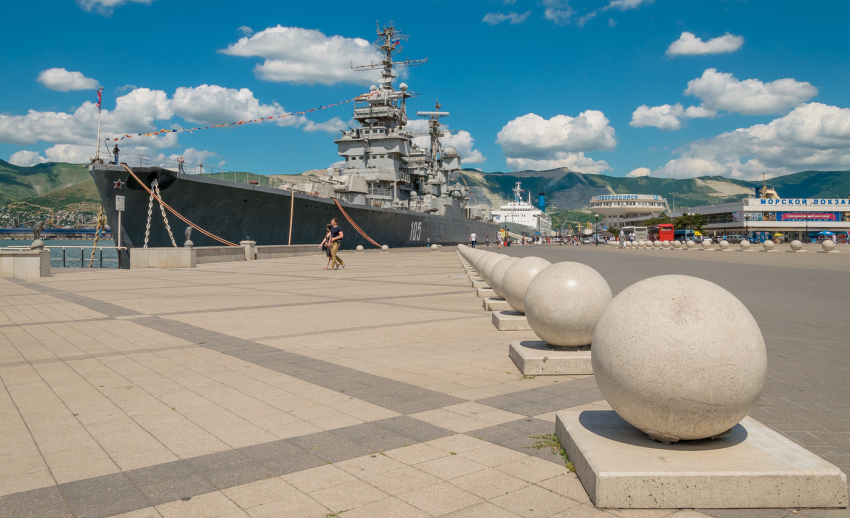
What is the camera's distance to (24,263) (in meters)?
18.3

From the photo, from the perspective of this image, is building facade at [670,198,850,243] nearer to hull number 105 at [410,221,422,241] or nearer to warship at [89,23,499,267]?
warship at [89,23,499,267]

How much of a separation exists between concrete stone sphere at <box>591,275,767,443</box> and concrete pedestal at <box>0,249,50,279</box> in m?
20.1

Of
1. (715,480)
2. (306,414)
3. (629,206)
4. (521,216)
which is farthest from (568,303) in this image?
(629,206)

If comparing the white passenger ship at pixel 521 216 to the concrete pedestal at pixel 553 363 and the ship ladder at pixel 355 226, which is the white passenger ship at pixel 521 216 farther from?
the concrete pedestal at pixel 553 363

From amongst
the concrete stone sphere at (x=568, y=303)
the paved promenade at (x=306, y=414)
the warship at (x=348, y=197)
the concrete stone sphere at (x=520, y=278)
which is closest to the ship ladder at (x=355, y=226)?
the warship at (x=348, y=197)

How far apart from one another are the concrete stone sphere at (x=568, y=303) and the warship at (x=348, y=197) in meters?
22.3

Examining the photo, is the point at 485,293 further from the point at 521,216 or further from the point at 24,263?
the point at 521,216

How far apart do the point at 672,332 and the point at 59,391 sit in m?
5.00

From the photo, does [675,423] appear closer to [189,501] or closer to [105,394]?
[189,501]

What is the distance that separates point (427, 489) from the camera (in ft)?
9.86

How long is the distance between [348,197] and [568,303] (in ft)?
124

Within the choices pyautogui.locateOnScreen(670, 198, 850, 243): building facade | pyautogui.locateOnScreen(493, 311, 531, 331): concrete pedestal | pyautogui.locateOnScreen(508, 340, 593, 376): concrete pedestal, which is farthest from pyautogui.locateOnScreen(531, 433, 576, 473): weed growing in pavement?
pyautogui.locateOnScreen(670, 198, 850, 243): building facade

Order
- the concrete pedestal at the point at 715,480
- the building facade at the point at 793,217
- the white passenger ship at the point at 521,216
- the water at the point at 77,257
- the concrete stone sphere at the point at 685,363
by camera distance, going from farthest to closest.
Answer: the white passenger ship at the point at 521,216, the building facade at the point at 793,217, the water at the point at 77,257, the concrete stone sphere at the point at 685,363, the concrete pedestal at the point at 715,480

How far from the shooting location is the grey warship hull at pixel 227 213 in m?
25.7
